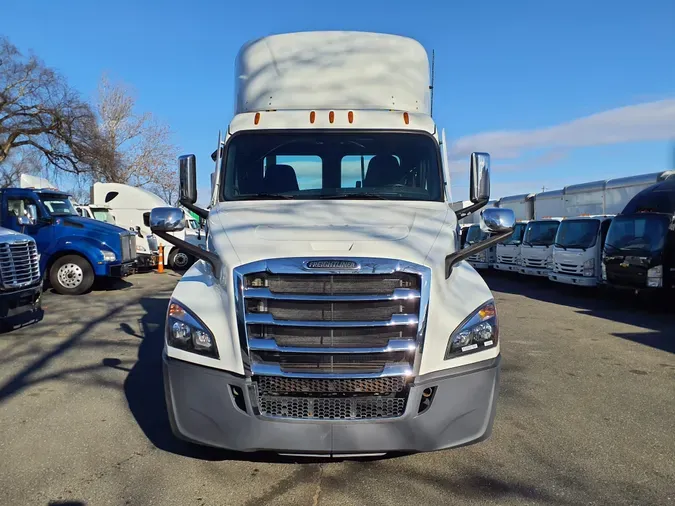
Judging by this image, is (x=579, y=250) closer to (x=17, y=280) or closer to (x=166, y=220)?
(x=17, y=280)

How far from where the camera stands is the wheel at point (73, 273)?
13.9m

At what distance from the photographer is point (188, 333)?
370 centimetres

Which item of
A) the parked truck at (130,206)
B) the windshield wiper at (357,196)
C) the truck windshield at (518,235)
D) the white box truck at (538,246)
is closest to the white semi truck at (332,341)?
the windshield wiper at (357,196)

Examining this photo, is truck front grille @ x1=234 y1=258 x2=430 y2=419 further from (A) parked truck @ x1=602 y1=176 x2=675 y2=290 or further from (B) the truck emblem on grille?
(A) parked truck @ x1=602 y1=176 x2=675 y2=290

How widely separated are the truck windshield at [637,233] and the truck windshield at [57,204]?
43.0 ft

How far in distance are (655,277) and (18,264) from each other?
465 inches

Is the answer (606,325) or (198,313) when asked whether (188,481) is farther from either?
(606,325)

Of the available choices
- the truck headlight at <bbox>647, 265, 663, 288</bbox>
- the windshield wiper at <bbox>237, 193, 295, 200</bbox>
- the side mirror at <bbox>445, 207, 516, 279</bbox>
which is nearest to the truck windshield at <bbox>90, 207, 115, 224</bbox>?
the truck headlight at <bbox>647, 265, 663, 288</bbox>

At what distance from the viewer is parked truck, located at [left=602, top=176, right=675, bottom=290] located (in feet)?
39.4

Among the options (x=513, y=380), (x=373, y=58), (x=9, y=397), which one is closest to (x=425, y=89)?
(x=373, y=58)

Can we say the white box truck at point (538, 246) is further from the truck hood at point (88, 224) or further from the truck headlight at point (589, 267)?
the truck hood at point (88, 224)

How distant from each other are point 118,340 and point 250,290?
5.85 m

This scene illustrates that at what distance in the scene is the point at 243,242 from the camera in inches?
156

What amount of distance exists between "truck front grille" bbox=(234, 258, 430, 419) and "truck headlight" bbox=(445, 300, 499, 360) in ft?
0.75
